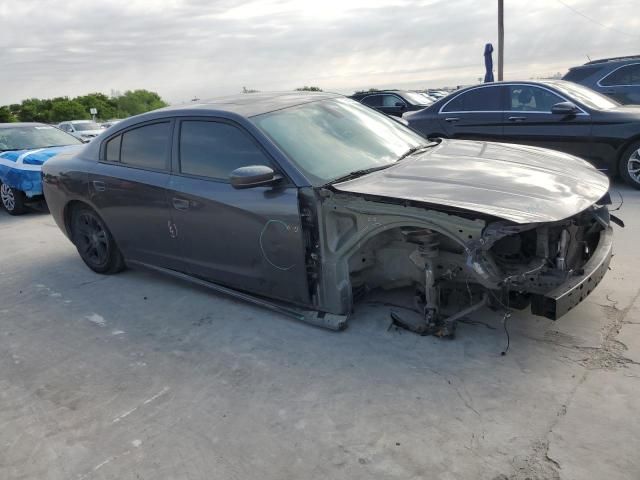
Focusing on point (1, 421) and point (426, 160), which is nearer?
point (1, 421)

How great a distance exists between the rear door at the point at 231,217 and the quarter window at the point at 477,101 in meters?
5.46

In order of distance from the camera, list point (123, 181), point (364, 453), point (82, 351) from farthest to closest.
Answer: point (123, 181), point (82, 351), point (364, 453)

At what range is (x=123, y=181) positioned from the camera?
4645 mm

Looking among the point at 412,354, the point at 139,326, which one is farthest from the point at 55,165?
the point at 412,354

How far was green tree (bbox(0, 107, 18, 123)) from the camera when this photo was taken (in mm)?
33844

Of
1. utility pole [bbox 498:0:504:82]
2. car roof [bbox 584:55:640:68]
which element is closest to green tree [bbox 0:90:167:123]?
utility pole [bbox 498:0:504:82]

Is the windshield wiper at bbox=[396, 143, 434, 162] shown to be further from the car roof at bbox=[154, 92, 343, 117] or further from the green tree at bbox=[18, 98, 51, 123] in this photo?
the green tree at bbox=[18, 98, 51, 123]

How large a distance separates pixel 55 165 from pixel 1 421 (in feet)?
9.76

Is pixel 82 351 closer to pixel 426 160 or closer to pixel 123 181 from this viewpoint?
pixel 123 181

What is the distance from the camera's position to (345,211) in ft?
11.3

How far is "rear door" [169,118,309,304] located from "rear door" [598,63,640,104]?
8065mm

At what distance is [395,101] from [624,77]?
5.84 m

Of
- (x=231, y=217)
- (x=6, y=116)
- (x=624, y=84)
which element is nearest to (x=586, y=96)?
(x=624, y=84)

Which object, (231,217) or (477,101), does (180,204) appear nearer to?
(231,217)
